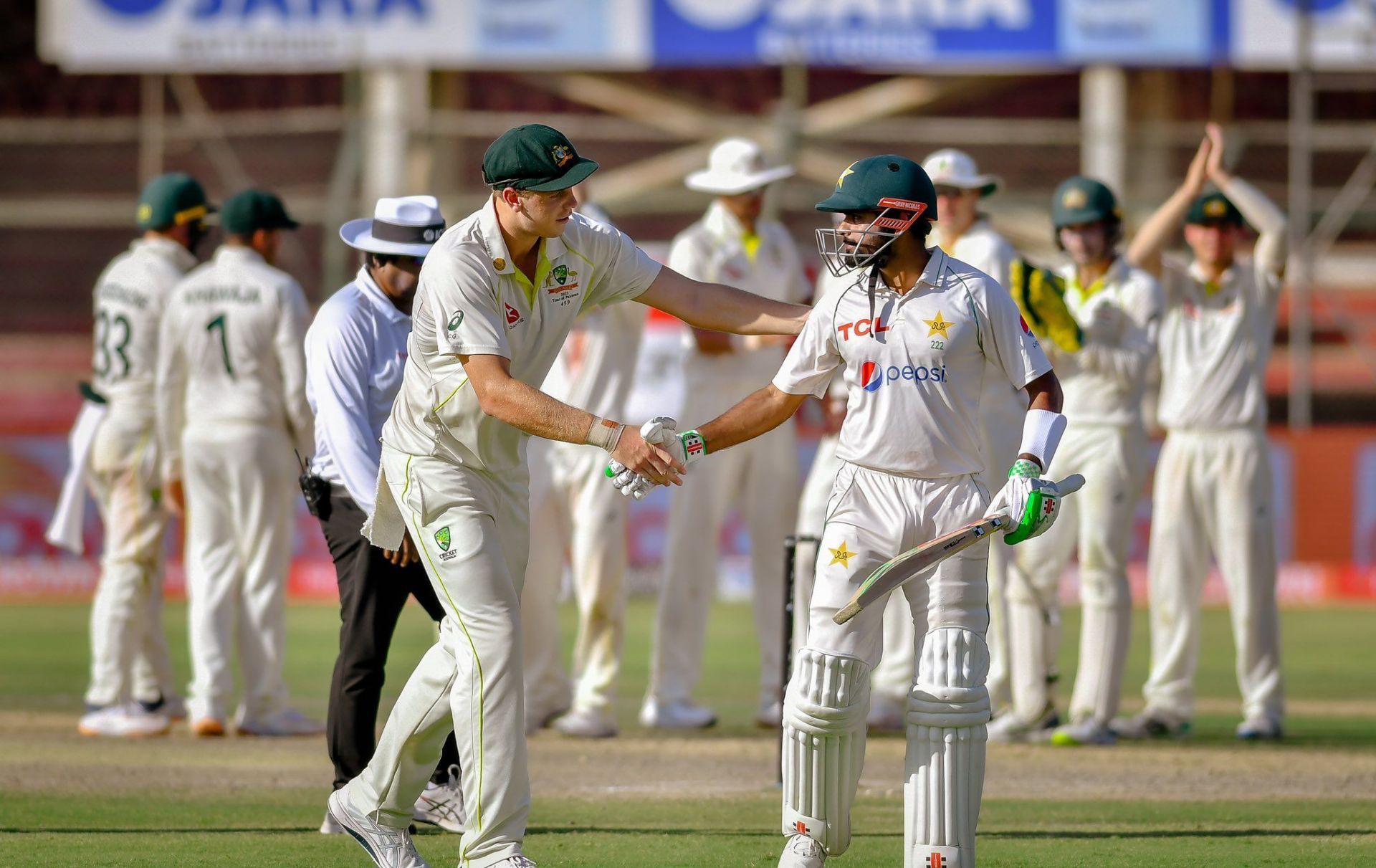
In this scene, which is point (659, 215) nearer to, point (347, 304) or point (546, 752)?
point (546, 752)

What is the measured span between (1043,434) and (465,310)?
165 centimetres

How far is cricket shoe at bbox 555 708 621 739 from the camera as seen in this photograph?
8.82m

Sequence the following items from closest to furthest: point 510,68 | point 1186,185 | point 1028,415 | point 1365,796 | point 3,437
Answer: point 1028,415
point 1365,796
point 1186,185
point 3,437
point 510,68

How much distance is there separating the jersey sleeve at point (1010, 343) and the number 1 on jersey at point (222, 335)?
453cm

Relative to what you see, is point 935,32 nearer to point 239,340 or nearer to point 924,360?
point 239,340

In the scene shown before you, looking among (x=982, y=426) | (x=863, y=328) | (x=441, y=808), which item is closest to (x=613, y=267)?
(x=863, y=328)

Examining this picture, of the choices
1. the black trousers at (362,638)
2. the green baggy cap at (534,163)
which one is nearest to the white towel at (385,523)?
the black trousers at (362,638)

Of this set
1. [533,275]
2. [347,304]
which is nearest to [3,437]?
[347,304]

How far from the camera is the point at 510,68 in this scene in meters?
19.9

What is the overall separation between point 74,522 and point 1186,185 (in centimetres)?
560

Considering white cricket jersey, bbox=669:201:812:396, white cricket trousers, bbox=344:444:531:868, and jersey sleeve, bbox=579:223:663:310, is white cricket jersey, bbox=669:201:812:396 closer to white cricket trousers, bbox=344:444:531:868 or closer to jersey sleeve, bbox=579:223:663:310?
jersey sleeve, bbox=579:223:663:310

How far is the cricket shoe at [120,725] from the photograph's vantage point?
887 centimetres

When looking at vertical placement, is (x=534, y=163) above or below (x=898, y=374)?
above

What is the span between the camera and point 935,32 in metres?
18.3
